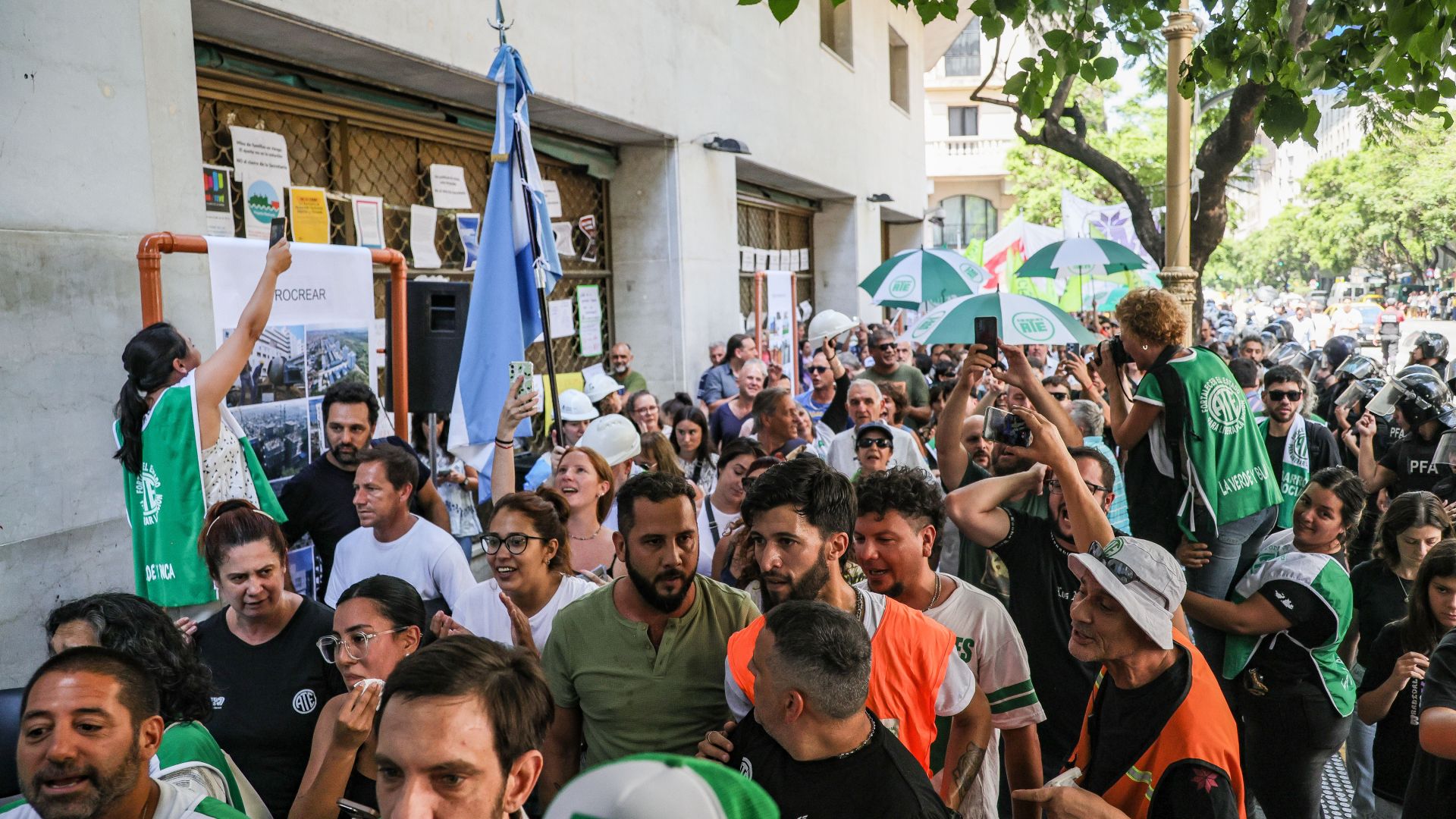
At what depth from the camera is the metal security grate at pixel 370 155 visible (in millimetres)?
7594

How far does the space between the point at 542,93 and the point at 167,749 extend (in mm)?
7439

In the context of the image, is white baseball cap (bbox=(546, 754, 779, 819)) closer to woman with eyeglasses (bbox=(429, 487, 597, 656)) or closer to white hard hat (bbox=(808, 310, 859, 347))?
woman with eyeglasses (bbox=(429, 487, 597, 656))

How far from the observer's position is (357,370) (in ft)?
19.7

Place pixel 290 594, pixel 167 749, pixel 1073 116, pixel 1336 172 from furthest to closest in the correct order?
1. pixel 1336 172
2. pixel 1073 116
3. pixel 290 594
4. pixel 167 749

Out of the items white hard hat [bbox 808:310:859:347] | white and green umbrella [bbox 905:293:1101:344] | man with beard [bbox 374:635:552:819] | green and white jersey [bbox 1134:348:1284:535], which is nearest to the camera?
man with beard [bbox 374:635:552:819]

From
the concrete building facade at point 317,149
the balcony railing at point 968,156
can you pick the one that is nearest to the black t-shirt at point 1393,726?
the concrete building facade at point 317,149

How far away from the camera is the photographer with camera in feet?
17.7

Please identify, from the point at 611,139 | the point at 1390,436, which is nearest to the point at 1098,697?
the point at 1390,436

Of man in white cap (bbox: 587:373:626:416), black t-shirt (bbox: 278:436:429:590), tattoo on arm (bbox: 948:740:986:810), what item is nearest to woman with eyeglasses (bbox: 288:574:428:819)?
tattoo on arm (bbox: 948:740:986:810)

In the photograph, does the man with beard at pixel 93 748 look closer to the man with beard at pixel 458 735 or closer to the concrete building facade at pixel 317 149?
the man with beard at pixel 458 735

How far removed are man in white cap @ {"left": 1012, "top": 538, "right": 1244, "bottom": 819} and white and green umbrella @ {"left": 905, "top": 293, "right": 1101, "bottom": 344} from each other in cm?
513

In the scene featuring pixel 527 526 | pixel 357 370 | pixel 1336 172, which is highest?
pixel 1336 172

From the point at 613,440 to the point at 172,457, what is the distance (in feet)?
7.23

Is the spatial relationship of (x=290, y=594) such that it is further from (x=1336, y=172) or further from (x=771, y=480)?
(x=1336, y=172)
